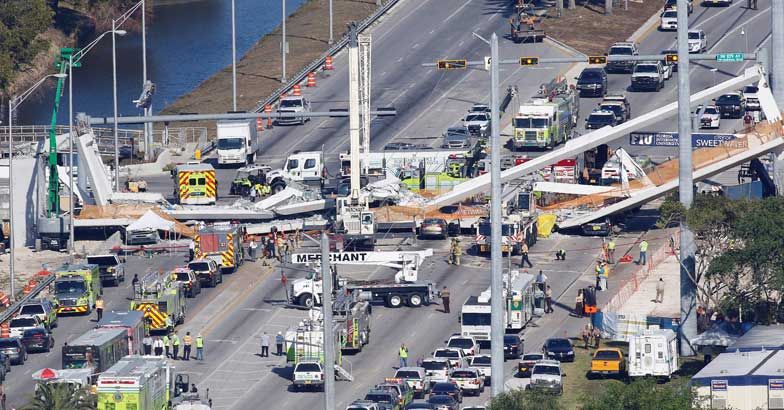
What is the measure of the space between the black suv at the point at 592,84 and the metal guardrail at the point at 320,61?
68.6 feet

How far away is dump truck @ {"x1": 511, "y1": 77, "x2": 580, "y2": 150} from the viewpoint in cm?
13862

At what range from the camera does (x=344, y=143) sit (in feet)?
485

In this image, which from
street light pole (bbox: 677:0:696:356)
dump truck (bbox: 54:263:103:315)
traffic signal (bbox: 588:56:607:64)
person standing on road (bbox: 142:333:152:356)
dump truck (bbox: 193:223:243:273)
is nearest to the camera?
street light pole (bbox: 677:0:696:356)

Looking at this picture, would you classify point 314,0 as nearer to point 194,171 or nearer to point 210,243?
point 194,171

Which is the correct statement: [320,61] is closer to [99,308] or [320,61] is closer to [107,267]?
[107,267]

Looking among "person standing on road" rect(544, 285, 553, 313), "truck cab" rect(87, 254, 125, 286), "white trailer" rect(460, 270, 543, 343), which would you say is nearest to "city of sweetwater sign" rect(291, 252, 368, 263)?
"white trailer" rect(460, 270, 543, 343)

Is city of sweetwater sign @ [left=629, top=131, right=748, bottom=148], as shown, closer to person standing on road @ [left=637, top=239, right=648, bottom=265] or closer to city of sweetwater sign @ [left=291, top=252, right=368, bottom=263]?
person standing on road @ [left=637, top=239, right=648, bottom=265]

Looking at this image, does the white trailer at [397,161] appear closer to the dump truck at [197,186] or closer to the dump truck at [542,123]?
the dump truck at [542,123]

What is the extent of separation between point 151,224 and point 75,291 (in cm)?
1543

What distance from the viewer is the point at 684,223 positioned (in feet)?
317

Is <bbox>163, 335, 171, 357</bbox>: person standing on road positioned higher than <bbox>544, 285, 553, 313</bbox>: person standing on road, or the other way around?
<bbox>544, 285, 553, 313</bbox>: person standing on road

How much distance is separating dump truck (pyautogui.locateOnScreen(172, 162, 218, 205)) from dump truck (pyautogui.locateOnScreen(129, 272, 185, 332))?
2392 cm

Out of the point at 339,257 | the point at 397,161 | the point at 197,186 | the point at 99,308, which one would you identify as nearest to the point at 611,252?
the point at 339,257

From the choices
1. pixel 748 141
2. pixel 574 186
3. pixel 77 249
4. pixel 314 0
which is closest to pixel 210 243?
pixel 77 249
